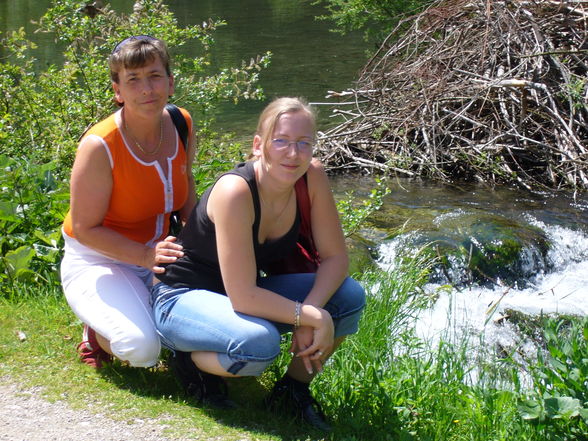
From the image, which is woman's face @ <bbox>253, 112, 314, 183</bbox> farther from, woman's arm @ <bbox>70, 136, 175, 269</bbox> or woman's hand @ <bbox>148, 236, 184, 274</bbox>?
woman's arm @ <bbox>70, 136, 175, 269</bbox>

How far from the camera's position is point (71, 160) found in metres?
5.58

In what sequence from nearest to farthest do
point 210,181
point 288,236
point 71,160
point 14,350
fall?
point 288,236 < point 14,350 < point 210,181 < point 71,160

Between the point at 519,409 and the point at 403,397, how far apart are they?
49 centimetres

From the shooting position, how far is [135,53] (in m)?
3.41

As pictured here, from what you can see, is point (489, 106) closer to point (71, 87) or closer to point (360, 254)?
point (360, 254)

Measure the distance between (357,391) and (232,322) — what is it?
677 mm

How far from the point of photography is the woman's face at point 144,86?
343cm

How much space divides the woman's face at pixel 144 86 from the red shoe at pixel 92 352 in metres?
1.00

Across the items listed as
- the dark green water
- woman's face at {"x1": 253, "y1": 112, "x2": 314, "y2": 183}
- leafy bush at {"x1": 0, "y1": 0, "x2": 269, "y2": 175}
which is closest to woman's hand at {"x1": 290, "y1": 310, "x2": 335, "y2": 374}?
woman's face at {"x1": 253, "y1": 112, "x2": 314, "y2": 183}

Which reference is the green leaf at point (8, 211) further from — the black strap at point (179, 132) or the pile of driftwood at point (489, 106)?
the pile of driftwood at point (489, 106)

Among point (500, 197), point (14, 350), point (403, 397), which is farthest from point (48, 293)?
point (500, 197)

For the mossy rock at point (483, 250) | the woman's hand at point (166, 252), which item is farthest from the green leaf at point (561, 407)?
the mossy rock at point (483, 250)

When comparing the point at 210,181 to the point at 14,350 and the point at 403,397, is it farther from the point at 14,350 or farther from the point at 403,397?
the point at 403,397

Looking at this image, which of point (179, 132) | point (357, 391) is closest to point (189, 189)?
point (179, 132)
